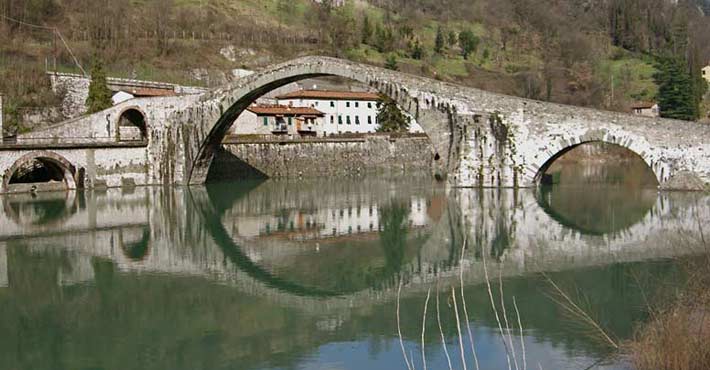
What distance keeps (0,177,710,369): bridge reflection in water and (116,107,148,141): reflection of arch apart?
32.1 feet

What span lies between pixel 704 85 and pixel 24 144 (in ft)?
215

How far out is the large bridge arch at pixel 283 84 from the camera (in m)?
32.6

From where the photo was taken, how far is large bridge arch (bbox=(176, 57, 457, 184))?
3259cm

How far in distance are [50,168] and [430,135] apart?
1751cm

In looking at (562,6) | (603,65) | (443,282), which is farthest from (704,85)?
(443,282)

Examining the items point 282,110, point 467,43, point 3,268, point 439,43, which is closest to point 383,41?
point 439,43

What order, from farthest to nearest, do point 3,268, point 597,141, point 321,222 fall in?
1. point 597,141
2. point 321,222
3. point 3,268

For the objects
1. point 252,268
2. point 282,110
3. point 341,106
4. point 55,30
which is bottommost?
point 252,268

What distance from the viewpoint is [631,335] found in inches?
410

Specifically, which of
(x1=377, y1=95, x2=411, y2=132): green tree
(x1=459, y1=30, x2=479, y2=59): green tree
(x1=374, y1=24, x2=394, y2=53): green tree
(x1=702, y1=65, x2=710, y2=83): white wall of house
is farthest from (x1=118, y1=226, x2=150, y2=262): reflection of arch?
(x1=702, y1=65, x2=710, y2=83): white wall of house

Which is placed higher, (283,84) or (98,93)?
(98,93)

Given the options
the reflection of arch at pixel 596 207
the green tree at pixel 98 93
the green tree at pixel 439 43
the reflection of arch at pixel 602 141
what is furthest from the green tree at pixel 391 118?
the green tree at pixel 439 43

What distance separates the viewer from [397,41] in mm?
89875

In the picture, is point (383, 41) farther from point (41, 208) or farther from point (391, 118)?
point (41, 208)
